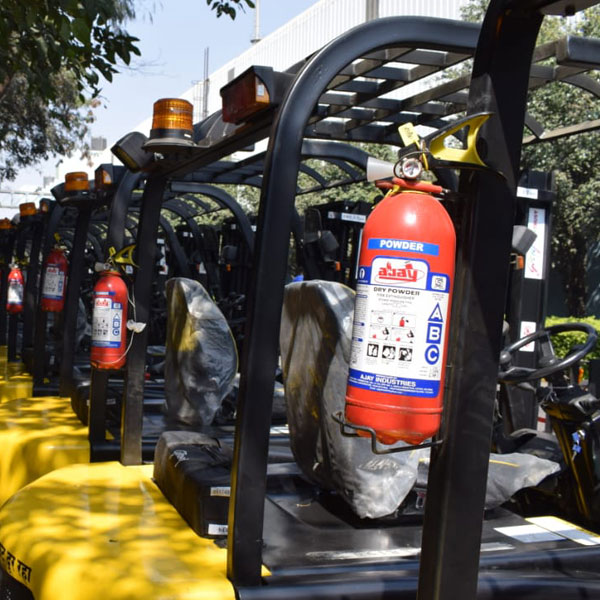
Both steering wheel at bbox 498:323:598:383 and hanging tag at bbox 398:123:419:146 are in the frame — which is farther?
steering wheel at bbox 498:323:598:383

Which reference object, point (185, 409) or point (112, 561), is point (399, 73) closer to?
point (112, 561)

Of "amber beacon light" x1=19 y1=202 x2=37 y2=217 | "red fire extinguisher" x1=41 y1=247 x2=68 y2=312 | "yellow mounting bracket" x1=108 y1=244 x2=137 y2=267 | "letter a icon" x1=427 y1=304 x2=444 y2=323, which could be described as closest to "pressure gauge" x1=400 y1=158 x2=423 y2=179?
"letter a icon" x1=427 y1=304 x2=444 y2=323

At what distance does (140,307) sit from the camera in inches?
190

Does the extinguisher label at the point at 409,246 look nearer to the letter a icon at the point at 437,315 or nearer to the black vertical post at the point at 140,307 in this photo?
the letter a icon at the point at 437,315

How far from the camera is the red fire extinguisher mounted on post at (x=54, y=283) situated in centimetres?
783

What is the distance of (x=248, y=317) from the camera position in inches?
107

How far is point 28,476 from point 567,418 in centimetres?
317

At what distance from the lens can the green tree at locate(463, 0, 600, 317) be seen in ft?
54.5

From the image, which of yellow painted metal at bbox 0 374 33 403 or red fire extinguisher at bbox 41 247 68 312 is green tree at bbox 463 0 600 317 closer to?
red fire extinguisher at bbox 41 247 68 312

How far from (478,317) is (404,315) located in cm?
26

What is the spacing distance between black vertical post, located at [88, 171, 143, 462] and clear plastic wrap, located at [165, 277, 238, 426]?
→ 0.50m

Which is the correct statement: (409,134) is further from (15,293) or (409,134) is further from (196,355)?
(15,293)

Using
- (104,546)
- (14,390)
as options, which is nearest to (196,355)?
(104,546)

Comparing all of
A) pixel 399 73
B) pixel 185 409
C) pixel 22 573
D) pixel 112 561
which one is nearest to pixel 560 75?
pixel 399 73
